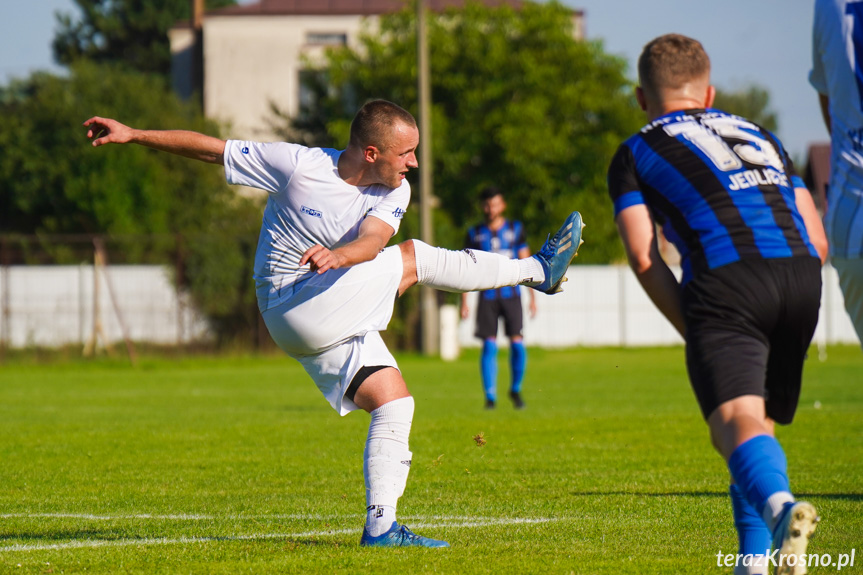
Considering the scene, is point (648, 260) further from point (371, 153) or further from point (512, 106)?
point (512, 106)

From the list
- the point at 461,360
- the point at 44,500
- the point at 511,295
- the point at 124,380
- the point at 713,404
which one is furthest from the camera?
the point at 461,360

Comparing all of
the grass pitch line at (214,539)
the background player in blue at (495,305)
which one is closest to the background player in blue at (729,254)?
the grass pitch line at (214,539)

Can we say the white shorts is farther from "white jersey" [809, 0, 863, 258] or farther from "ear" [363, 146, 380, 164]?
"white jersey" [809, 0, 863, 258]

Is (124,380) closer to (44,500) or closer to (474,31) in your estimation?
(44,500)

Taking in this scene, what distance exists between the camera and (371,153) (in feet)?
17.0

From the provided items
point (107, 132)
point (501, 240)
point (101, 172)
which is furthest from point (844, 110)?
point (101, 172)

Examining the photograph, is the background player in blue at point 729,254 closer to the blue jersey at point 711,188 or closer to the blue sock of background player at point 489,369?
the blue jersey at point 711,188

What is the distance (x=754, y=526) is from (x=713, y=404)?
0.52 meters

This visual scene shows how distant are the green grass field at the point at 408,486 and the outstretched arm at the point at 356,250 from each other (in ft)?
4.05

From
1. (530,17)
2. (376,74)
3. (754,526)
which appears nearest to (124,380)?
(754,526)

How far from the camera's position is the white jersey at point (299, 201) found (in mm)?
5215

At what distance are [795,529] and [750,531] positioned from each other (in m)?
0.64

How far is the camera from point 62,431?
425 inches

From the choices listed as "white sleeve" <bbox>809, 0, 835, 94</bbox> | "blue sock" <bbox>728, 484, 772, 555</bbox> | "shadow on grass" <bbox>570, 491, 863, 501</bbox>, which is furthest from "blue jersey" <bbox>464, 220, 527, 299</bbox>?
"blue sock" <bbox>728, 484, 772, 555</bbox>
